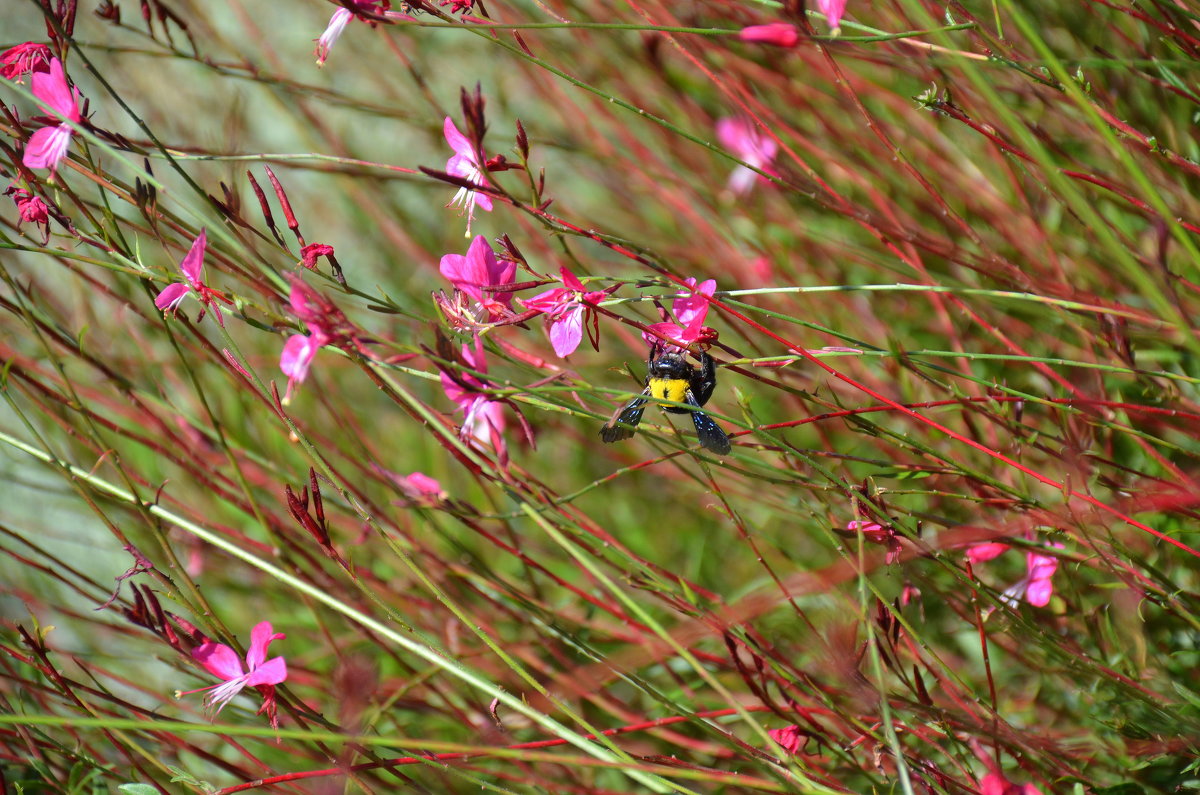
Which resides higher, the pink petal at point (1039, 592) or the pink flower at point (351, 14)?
the pink flower at point (351, 14)

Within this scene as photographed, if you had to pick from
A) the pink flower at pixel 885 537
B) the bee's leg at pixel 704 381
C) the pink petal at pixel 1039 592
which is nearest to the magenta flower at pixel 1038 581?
the pink petal at pixel 1039 592

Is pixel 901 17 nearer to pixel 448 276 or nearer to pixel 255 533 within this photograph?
pixel 448 276

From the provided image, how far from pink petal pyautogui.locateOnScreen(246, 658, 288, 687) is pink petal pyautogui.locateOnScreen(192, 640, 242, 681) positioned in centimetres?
4

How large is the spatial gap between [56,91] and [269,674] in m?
0.63

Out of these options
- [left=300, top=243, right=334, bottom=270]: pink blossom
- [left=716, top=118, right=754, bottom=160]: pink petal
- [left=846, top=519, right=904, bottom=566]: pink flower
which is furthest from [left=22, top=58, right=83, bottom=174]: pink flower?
[left=716, top=118, right=754, bottom=160]: pink petal

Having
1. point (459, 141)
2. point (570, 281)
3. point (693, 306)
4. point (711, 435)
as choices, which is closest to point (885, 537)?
point (711, 435)

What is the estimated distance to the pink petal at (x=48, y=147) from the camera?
0.92 metres

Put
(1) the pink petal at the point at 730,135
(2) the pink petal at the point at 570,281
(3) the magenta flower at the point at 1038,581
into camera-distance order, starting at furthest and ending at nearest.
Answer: (1) the pink petal at the point at 730,135 → (3) the magenta flower at the point at 1038,581 → (2) the pink petal at the point at 570,281

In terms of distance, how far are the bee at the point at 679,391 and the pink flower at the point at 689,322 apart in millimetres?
29

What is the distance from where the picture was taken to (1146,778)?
116 cm

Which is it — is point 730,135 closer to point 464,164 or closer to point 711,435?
point 464,164

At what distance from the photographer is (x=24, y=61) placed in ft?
3.15

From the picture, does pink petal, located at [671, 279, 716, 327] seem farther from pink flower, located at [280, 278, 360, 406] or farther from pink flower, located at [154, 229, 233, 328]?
pink flower, located at [154, 229, 233, 328]

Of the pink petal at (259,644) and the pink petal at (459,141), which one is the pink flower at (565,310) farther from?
the pink petal at (259,644)
